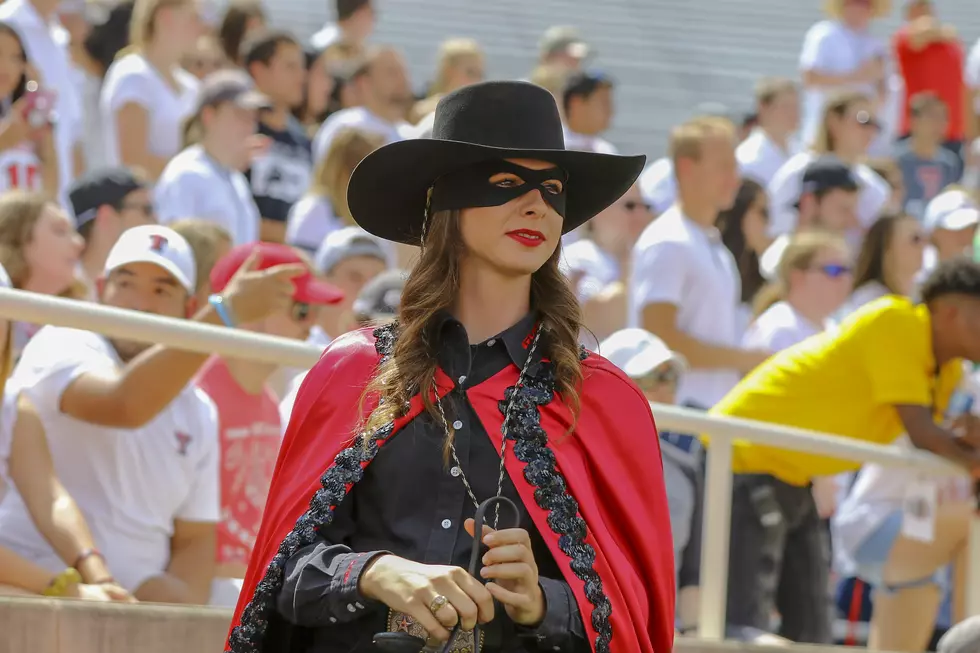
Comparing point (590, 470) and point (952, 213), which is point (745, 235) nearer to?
point (952, 213)

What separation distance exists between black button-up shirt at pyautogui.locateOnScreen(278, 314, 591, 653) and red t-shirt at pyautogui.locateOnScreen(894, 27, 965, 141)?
1069 cm

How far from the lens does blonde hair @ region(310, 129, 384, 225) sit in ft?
26.6

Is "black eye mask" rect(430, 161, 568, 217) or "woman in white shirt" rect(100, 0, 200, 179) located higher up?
"woman in white shirt" rect(100, 0, 200, 179)

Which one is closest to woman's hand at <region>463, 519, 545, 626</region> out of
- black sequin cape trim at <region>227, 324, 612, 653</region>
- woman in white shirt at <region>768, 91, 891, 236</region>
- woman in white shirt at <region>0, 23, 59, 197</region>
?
black sequin cape trim at <region>227, 324, 612, 653</region>

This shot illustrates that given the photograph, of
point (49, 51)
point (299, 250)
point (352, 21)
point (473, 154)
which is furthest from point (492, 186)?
point (352, 21)

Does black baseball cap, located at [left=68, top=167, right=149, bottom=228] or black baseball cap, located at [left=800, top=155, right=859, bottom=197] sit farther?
black baseball cap, located at [left=800, top=155, right=859, bottom=197]

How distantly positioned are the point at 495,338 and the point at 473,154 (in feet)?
1.17

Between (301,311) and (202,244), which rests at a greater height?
(202,244)

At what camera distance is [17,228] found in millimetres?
5598

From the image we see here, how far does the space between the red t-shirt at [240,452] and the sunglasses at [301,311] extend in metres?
0.37

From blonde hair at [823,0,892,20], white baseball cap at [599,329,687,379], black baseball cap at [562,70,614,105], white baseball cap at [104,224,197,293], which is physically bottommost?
white baseball cap at [599,329,687,379]

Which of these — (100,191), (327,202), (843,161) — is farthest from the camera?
(843,161)

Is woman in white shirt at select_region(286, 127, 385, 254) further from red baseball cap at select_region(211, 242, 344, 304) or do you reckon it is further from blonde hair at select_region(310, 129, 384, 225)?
red baseball cap at select_region(211, 242, 344, 304)

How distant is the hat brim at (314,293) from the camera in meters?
5.62
